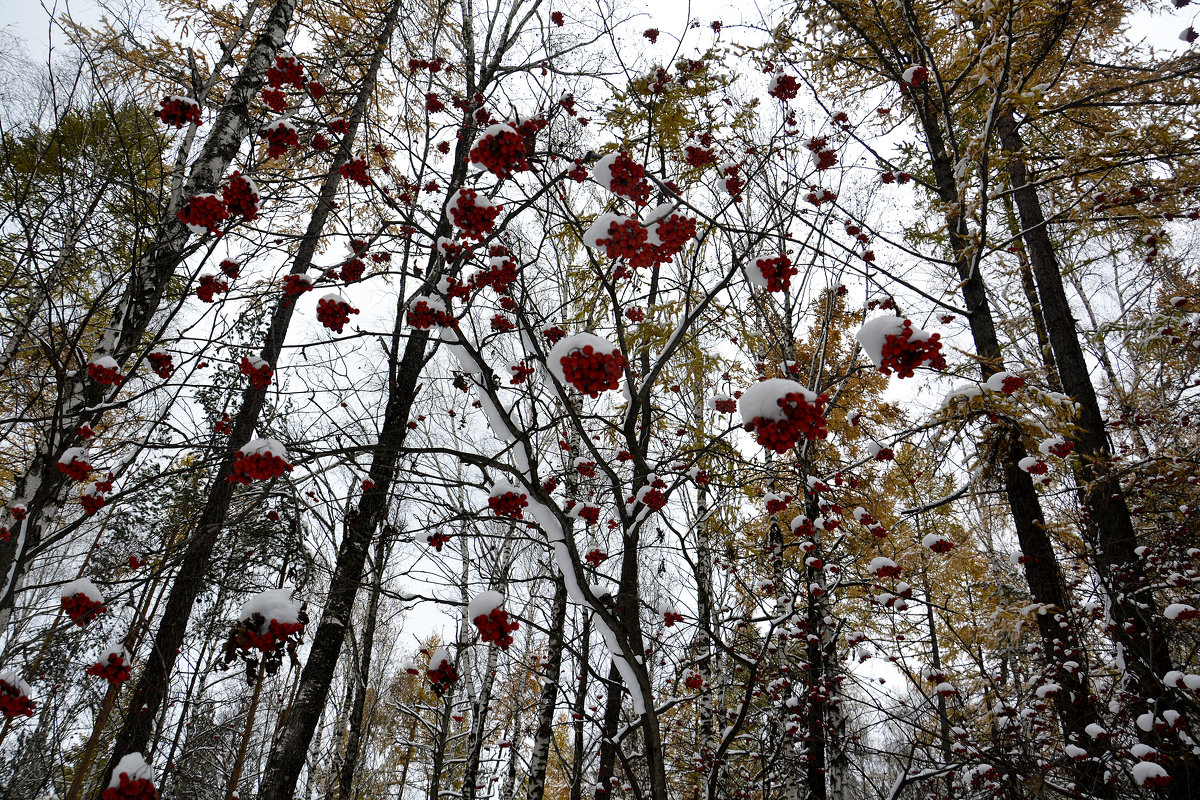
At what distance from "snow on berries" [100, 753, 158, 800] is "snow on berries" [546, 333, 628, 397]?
249cm

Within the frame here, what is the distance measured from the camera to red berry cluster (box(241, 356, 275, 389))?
2.94 meters

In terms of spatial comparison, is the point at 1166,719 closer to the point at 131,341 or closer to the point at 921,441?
the point at 921,441

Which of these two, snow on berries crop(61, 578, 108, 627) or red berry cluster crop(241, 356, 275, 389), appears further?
red berry cluster crop(241, 356, 275, 389)

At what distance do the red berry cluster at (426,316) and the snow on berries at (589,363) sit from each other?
97 cm

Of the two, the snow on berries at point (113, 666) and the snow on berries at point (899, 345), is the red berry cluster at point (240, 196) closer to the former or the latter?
the snow on berries at point (113, 666)

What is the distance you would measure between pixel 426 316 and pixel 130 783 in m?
2.34

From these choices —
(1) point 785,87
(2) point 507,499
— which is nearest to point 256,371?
(2) point 507,499

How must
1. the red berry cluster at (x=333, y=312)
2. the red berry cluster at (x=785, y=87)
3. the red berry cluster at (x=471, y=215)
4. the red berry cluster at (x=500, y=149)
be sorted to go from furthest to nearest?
the red berry cluster at (x=785, y=87) < the red berry cluster at (x=333, y=312) < the red berry cluster at (x=471, y=215) < the red berry cluster at (x=500, y=149)

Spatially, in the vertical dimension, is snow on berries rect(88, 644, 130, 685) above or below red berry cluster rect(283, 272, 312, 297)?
below

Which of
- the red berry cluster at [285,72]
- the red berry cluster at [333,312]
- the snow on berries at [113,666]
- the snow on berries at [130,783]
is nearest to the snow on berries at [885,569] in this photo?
the red berry cluster at [333,312]

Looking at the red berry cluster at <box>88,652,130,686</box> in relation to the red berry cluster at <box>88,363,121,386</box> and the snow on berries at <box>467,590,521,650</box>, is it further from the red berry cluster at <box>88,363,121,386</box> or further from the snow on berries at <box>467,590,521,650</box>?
the snow on berries at <box>467,590,521,650</box>

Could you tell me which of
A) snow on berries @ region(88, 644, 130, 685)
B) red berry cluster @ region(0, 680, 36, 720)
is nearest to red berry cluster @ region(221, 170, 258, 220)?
snow on berries @ region(88, 644, 130, 685)

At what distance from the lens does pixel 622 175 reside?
102 inches

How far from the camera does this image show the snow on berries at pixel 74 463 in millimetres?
2768
